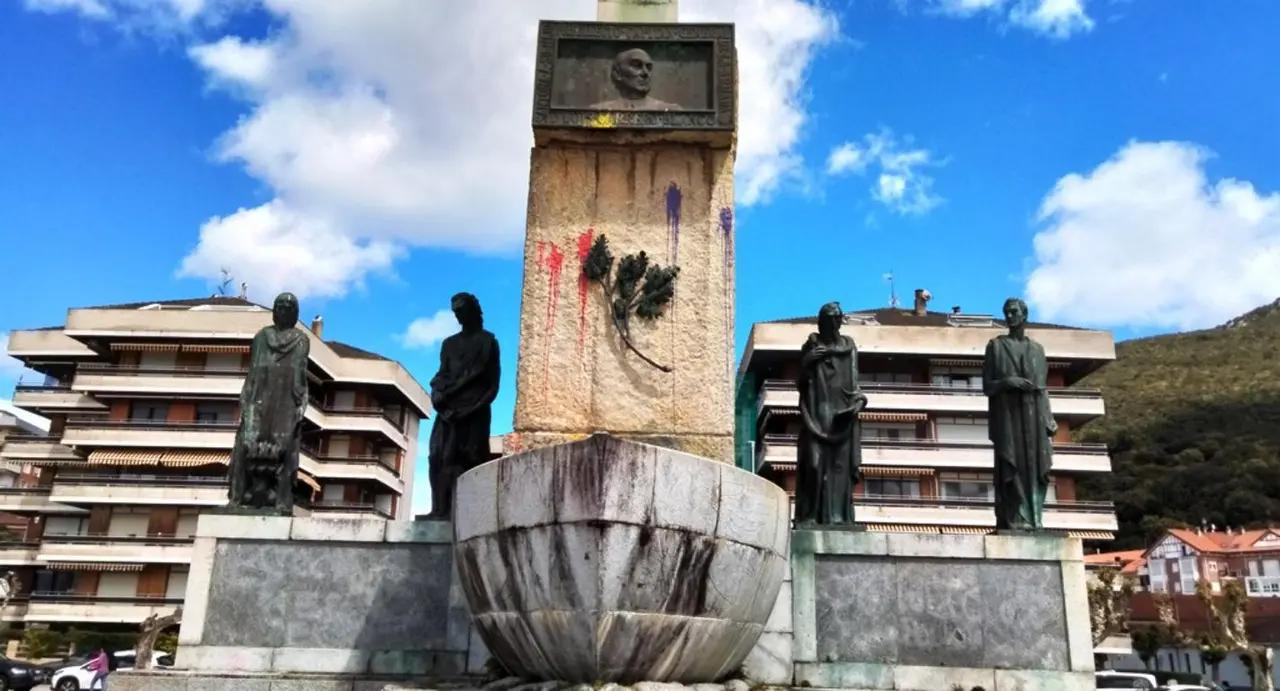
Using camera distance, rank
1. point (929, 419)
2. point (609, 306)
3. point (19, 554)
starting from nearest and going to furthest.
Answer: point (609, 306)
point (19, 554)
point (929, 419)

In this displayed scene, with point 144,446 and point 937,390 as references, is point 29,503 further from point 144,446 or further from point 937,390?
point 937,390

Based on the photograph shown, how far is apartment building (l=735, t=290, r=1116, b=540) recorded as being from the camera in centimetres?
4131

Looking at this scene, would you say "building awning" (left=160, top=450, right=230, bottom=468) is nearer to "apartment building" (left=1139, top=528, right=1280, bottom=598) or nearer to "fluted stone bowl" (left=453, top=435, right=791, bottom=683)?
"fluted stone bowl" (left=453, top=435, right=791, bottom=683)

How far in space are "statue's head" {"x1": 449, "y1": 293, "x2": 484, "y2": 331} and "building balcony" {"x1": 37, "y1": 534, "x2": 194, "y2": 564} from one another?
120ft

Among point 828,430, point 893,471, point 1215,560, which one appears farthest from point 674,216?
point 1215,560

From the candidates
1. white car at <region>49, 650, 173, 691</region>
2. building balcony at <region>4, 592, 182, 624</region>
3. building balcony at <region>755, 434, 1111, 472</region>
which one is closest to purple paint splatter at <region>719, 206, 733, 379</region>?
white car at <region>49, 650, 173, 691</region>

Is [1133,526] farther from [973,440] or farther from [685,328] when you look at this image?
[685,328]

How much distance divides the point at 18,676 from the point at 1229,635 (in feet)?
131

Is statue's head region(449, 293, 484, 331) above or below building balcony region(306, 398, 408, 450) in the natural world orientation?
below

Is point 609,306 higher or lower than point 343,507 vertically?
lower

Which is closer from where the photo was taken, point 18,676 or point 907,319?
point 18,676

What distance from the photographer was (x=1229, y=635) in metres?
35.8

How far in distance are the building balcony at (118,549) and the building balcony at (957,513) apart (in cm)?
2860

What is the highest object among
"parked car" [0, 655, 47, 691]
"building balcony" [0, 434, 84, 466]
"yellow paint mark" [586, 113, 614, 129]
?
"building balcony" [0, 434, 84, 466]
